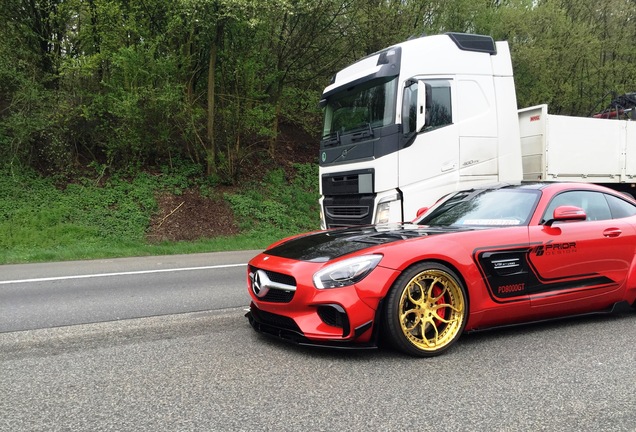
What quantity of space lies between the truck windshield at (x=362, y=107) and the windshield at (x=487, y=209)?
2795 millimetres

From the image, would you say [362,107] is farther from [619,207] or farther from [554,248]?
[554,248]

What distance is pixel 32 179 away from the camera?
14695 mm

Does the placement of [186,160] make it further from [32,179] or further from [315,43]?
[315,43]

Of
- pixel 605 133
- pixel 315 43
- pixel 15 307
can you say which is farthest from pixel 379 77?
pixel 315 43

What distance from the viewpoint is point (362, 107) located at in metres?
8.68

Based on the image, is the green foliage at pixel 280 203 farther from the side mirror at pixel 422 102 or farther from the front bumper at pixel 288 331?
the front bumper at pixel 288 331

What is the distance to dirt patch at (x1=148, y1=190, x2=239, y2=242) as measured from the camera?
45.3 ft

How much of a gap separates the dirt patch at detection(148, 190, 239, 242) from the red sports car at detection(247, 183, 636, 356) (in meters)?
9.40

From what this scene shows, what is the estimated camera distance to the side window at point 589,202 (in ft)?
16.8

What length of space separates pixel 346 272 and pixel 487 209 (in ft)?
6.21

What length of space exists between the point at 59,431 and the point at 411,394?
2047 mm

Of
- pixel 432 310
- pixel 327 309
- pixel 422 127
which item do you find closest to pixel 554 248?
pixel 432 310

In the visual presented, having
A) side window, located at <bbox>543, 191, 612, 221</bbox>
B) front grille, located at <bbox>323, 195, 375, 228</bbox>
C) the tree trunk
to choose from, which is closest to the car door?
side window, located at <bbox>543, 191, 612, 221</bbox>

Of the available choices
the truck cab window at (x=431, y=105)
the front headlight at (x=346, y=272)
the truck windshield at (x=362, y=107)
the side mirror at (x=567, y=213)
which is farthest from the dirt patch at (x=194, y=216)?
the side mirror at (x=567, y=213)
